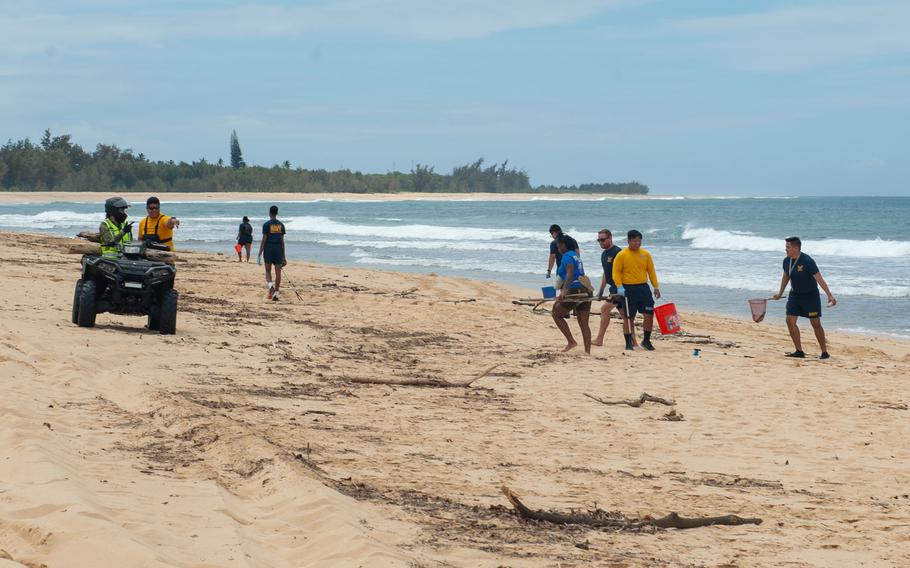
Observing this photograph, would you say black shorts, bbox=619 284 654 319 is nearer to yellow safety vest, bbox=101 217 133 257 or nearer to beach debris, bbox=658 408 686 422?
beach debris, bbox=658 408 686 422

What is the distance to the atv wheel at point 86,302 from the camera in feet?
35.1

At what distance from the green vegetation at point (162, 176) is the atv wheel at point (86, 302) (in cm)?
10188

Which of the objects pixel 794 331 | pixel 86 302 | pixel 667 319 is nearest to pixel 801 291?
pixel 794 331

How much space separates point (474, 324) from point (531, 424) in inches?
268

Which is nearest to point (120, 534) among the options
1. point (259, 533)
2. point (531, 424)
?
point (259, 533)

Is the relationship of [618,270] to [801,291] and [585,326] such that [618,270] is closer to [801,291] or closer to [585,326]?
[585,326]

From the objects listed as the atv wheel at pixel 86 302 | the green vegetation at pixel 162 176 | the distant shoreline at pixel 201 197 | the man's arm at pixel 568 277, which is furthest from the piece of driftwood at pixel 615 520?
the green vegetation at pixel 162 176

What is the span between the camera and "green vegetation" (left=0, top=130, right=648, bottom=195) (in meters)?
107

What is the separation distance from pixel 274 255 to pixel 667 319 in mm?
6349

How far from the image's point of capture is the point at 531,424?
305 inches

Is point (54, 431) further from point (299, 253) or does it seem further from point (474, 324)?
point (299, 253)

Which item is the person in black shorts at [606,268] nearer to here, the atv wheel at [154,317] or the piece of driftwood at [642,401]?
the piece of driftwood at [642,401]

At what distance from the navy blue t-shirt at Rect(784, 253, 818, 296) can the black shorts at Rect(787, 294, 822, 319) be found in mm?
53

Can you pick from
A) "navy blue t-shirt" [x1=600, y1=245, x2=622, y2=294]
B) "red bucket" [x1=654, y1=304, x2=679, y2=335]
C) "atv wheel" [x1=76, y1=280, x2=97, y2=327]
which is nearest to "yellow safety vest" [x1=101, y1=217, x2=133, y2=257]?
"atv wheel" [x1=76, y1=280, x2=97, y2=327]
